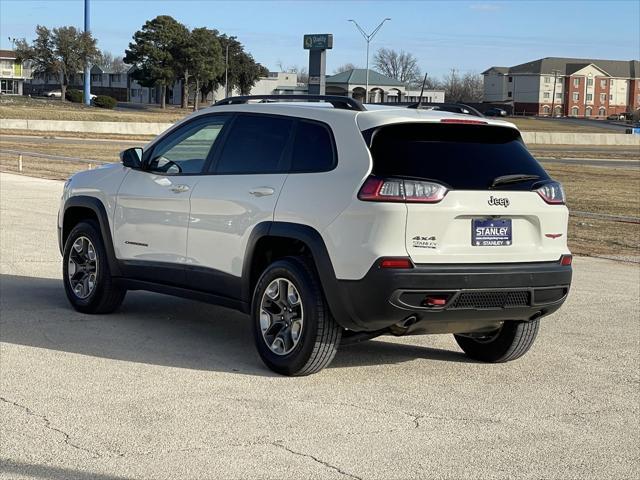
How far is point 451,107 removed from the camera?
25.6 feet

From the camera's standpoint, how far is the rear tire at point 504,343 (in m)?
7.68

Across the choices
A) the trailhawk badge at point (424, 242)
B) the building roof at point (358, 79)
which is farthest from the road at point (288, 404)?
the building roof at point (358, 79)

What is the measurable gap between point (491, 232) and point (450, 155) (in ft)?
1.92

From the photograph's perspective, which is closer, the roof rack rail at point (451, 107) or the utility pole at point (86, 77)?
the roof rack rail at point (451, 107)

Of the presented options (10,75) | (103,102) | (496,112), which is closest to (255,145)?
(496,112)

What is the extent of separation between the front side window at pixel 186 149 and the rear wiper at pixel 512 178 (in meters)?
2.37

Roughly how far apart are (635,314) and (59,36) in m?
106

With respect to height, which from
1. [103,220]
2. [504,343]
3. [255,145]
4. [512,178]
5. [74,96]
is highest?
[74,96]

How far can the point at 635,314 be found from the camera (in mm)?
10250

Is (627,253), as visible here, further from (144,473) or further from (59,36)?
(59,36)

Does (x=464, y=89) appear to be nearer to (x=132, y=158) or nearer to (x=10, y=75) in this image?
(x=10, y=75)

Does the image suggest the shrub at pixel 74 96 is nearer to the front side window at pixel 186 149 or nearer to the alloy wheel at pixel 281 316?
the front side window at pixel 186 149

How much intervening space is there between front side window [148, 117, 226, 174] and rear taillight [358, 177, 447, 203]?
196cm

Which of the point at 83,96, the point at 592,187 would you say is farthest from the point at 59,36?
the point at 592,187
